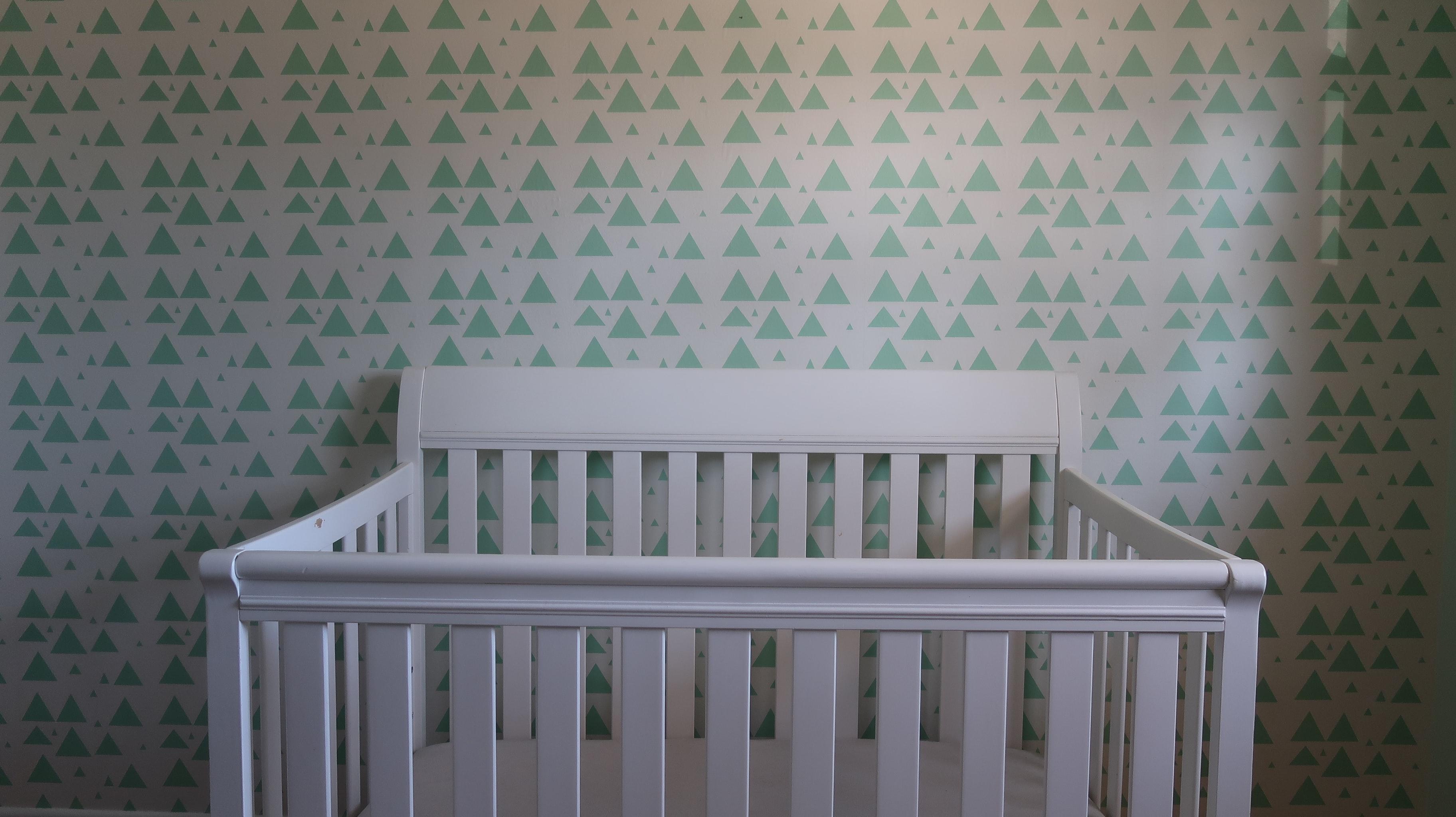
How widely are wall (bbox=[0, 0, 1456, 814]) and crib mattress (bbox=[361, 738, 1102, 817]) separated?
55cm

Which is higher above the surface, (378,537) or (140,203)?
(140,203)

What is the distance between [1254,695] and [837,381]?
0.72 m

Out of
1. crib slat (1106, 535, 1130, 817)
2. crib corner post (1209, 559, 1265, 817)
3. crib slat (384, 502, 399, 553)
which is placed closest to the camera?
crib corner post (1209, 559, 1265, 817)

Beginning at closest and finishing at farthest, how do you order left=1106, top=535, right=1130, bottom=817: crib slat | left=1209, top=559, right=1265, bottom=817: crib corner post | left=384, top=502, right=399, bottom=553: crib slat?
1. left=1209, top=559, right=1265, bottom=817: crib corner post
2. left=1106, top=535, right=1130, bottom=817: crib slat
3. left=384, top=502, right=399, bottom=553: crib slat

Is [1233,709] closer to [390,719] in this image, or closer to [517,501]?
[390,719]

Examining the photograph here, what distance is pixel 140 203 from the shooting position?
1.44 m

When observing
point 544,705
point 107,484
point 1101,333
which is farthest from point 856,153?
point 107,484

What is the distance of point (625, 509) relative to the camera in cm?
140

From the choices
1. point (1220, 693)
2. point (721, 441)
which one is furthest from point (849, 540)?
point (1220, 693)

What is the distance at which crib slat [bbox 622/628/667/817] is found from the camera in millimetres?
839

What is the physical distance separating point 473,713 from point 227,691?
0.26 metres

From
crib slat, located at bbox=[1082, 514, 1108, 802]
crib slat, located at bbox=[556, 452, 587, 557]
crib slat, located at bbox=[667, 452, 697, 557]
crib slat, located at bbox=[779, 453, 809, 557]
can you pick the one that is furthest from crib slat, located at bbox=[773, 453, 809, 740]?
crib slat, located at bbox=[1082, 514, 1108, 802]

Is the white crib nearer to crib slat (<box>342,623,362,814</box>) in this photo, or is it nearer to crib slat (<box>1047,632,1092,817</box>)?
crib slat (<box>1047,632,1092,817</box>)

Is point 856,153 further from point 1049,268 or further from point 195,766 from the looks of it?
point 195,766
